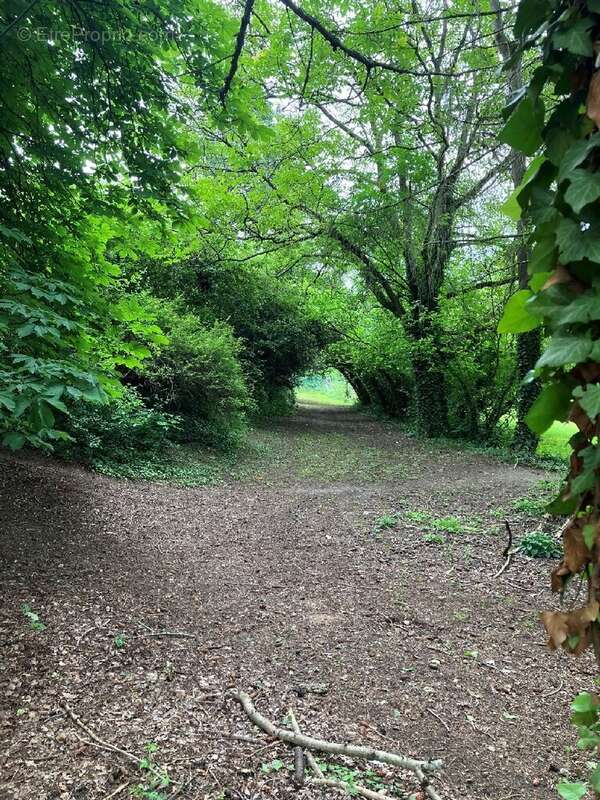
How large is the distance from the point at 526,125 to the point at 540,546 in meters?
4.71

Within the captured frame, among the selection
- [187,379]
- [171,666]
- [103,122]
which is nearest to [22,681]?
[171,666]

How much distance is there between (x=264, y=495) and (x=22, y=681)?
4.66 meters

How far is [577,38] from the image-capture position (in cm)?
76

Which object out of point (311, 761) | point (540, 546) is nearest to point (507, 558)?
point (540, 546)

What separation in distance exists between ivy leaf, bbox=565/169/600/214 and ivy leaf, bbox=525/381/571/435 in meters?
0.29

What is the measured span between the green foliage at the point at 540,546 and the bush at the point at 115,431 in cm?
493

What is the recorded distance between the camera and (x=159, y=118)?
13.1 feet

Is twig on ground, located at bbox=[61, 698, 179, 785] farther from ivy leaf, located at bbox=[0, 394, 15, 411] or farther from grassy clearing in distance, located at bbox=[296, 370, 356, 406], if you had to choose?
grassy clearing in distance, located at bbox=[296, 370, 356, 406]

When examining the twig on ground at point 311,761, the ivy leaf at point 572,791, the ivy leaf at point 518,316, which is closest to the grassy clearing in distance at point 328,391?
the twig on ground at point 311,761

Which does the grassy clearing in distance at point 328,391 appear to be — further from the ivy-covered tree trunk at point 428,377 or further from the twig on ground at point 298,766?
the twig on ground at point 298,766

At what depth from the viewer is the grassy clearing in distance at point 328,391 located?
25.3m

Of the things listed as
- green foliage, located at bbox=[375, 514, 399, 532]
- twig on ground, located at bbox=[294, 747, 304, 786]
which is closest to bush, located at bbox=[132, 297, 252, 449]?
green foliage, located at bbox=[375, 514, 399, 532]

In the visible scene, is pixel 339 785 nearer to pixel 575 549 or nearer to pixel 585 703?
pixel 585 703

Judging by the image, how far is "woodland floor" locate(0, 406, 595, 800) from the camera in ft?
7.00
